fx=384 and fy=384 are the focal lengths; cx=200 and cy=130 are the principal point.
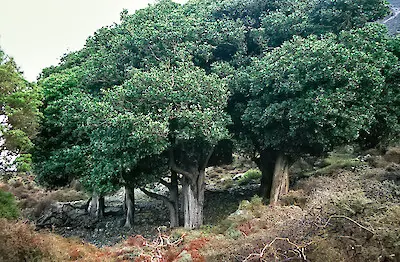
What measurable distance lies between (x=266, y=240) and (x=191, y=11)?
1873cm

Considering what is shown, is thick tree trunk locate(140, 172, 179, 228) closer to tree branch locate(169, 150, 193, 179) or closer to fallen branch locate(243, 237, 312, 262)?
tree branch locate(169, 150, 193, 179)

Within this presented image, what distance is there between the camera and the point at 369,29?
53.6 ft

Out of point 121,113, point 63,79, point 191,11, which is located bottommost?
point 121,113

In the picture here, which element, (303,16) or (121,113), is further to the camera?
(303,16)

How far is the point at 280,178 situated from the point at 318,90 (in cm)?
505

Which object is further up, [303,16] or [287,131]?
[303,16]

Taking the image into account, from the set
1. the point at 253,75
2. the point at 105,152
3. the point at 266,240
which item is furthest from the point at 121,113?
the point at 266,240

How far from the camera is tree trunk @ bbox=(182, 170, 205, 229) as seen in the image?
17.7 metres

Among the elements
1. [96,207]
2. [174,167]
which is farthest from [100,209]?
[174,167]

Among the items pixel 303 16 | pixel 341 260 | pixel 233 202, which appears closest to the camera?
pixel 341 260

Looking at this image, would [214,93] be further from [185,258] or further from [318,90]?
[185,258]

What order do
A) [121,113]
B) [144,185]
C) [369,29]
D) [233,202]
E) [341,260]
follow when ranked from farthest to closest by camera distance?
[233,202]
[144,185]
[369,29]
[121,113]
[341,260]

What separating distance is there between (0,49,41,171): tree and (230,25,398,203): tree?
8.86 meters

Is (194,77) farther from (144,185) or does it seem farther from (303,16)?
(303,16)
